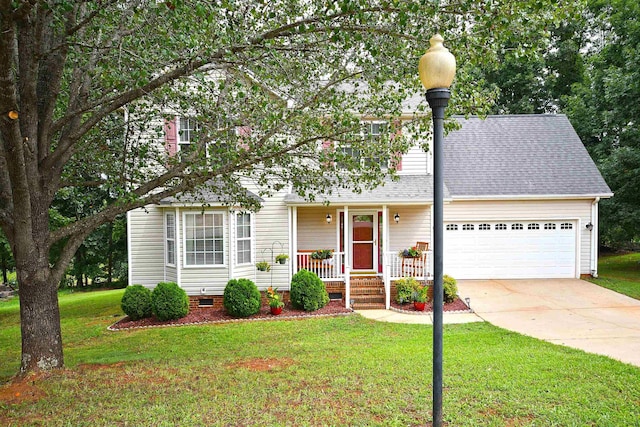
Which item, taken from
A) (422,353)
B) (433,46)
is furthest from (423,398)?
(433,46)

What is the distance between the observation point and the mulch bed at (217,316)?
10583 mm

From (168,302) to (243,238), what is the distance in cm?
259

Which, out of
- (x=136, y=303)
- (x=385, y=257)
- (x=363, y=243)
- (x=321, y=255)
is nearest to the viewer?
(x=136, y=303)

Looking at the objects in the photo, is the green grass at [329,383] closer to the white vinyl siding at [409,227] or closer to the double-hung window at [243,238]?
the double-hung window at [243,238]

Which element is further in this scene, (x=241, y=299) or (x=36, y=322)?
(x=241, y=299)

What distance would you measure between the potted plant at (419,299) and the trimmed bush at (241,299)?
4.00 metres

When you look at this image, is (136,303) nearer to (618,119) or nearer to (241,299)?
(241,299)

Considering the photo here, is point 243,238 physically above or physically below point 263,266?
above

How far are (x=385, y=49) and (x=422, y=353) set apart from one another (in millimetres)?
4741

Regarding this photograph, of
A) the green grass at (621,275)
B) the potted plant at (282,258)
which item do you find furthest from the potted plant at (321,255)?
the green grass at (621,275)

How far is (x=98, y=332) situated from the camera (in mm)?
10109

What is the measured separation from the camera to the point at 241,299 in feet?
35.0

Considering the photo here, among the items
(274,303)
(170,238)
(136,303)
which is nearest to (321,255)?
(274,303)

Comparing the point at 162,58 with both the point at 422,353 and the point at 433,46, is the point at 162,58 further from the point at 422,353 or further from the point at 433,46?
the point at 422,353
